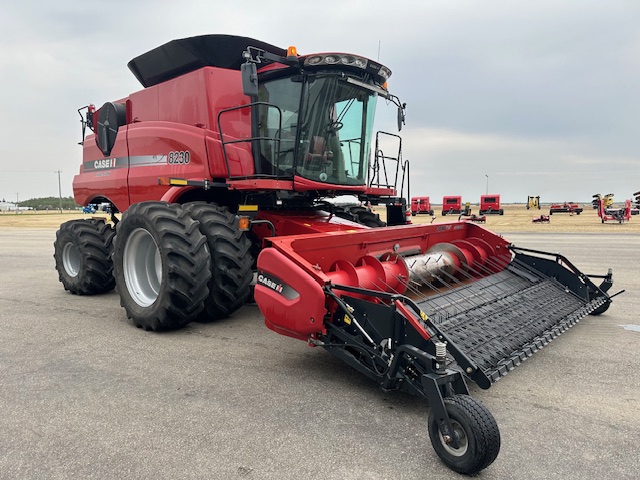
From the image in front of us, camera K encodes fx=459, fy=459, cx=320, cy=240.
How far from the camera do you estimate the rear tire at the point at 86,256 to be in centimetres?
649

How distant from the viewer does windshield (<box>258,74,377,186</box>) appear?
5.04 metres

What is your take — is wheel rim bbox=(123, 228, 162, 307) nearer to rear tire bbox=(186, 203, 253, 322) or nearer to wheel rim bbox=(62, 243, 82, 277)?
rear tire bbox=(186, 203, 253, 322)

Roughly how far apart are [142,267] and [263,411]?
2.97 meters

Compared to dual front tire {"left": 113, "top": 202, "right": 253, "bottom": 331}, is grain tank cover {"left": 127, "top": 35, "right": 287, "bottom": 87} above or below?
above

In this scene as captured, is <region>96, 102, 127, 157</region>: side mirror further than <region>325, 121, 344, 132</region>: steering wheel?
Yes

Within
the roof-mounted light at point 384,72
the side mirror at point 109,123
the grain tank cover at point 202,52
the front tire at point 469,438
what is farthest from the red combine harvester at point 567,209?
the front tire at point 469,438

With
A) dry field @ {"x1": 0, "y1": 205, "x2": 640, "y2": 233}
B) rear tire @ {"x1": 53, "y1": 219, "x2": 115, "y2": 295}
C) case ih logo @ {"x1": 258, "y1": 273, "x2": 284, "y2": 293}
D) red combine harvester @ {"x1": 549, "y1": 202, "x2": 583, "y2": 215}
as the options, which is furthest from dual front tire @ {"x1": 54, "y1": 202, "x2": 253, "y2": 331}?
red combine harvester @ {"x1": 549, "y1": 202, "x2": 583, "y2": 215}

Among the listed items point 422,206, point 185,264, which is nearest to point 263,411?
point 185,264

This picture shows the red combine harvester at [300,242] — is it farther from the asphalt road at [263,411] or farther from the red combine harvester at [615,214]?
the red combine harvester at [615,214]

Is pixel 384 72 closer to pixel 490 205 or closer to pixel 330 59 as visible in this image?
pixel 330 59

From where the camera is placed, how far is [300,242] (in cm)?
367

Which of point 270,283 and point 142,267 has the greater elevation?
point 270,283

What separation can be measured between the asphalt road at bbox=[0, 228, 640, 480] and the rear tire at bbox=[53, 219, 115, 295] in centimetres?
195

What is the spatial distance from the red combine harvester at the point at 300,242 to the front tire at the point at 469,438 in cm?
1
